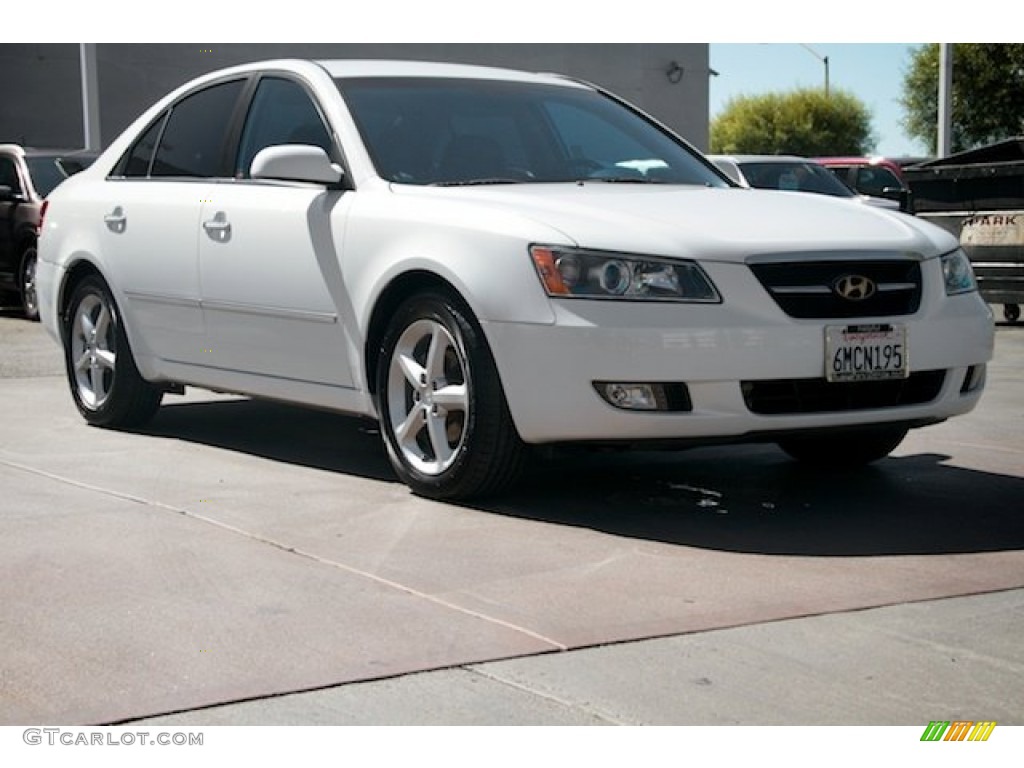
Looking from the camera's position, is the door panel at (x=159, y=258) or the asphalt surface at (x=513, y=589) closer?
the asphalt surface at (x=513, y=589)

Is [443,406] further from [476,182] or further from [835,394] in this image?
[835,394]

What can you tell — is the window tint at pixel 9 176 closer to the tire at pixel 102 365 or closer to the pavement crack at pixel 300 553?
the tire at pixel 102 365

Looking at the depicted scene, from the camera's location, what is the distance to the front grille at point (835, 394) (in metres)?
5.95

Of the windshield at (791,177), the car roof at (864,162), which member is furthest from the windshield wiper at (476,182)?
the car roof at (864,162)

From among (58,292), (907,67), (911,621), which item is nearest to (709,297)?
(911,621)

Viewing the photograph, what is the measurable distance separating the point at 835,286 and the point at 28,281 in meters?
12.0

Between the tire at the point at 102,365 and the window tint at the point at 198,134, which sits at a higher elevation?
the window tint at the point at 198,134

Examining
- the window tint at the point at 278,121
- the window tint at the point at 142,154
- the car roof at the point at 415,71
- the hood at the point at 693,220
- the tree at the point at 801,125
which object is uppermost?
the car roof at the point at 415,71

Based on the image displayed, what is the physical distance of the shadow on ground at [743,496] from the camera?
19.1 ft

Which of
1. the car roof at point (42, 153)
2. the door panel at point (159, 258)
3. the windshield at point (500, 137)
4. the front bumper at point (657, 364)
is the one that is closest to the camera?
the front bumper at point (657, 364)

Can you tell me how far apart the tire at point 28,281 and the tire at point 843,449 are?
10.6 meters
